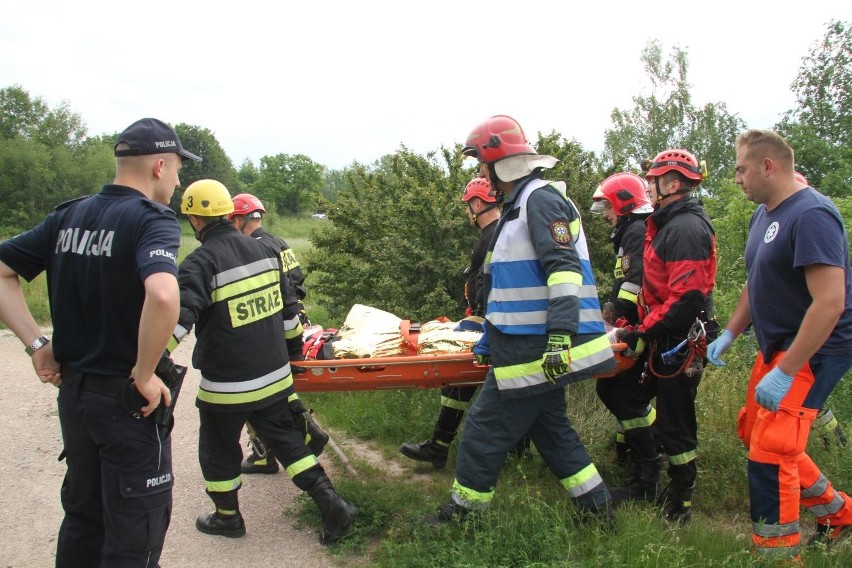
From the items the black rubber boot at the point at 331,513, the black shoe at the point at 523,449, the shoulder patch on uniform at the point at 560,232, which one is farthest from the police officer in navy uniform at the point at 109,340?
the black shoe at the point at 523,449

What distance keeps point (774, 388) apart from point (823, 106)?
32.2 m

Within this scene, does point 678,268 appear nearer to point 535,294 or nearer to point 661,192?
point 661,192

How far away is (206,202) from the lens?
3914 mm

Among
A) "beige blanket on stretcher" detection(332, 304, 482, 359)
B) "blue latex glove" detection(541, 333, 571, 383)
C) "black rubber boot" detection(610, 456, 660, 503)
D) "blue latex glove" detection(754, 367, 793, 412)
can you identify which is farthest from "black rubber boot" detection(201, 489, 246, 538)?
"blue latex glove" detection(754, 367, 793, 412)

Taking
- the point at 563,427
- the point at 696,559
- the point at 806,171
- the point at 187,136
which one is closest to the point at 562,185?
the point at 563,427

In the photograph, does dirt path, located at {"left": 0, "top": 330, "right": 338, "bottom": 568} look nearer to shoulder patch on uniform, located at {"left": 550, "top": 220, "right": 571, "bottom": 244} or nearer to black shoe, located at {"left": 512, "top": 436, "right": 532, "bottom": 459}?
black shoe, located at {"left": 512, "top": 436, "right": 532, "bottom": 459}

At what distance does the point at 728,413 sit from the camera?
16.1ft

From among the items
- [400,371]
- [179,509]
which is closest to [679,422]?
[400,371]

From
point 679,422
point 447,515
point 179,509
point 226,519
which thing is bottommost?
point 179,509

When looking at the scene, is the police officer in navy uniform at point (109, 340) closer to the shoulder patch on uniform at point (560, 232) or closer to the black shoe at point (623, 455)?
the shoulder patch on uniform at point (560, 232)

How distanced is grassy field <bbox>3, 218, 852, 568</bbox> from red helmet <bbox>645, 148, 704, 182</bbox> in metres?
1.85

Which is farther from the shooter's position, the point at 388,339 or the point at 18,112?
the point at 18,112

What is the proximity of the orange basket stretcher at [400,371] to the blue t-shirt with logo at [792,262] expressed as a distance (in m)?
1.01

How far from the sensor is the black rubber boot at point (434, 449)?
489cm
